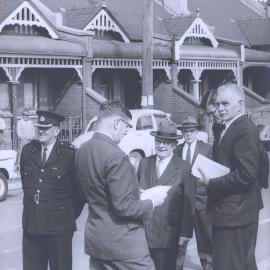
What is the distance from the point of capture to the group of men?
486 cm

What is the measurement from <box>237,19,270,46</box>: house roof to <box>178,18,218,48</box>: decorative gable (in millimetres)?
6056

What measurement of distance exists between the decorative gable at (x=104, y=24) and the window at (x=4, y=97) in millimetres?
3687

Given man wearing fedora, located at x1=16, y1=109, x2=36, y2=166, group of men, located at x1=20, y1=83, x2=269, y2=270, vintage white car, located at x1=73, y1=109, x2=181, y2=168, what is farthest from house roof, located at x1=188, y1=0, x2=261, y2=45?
group of men, located at x1=20, y1=83, x2=269, y2=270

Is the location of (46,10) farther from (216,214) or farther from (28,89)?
(216,214)

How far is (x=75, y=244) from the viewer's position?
31.0 feet

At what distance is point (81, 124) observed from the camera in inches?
902

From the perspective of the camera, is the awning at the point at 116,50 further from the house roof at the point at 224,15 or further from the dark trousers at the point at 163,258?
the dark trousers at the point at 163,258

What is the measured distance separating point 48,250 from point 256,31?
32.0 m

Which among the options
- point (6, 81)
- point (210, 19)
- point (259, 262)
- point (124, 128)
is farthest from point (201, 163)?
point (210, 19)

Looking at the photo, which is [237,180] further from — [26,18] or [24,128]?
[26,18]

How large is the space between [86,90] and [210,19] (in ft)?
50.5

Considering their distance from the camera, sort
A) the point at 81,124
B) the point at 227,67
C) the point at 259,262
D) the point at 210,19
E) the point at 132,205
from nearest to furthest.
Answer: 1. the point at 132,205
2. the point at 259,262
3. the point at 81,124
4. the point at 227,67
5. the point at 210,19

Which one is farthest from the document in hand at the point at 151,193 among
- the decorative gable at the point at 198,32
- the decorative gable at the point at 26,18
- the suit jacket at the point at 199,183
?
the decorative gable at the point at 198,32

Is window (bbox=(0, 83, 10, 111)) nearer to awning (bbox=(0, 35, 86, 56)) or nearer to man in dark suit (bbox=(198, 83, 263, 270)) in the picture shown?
awning (bbox=(0, 35, 86, 56))
